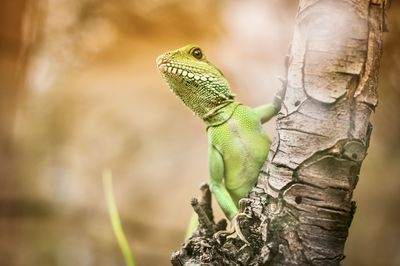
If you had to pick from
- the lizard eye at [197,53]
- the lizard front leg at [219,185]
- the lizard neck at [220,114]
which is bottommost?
the lizard front leg at [219,185]

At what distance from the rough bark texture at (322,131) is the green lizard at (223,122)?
0.76ft

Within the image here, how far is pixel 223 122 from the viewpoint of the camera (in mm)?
1707

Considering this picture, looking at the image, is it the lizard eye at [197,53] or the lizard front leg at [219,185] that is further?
the lizard eye at [197,53]

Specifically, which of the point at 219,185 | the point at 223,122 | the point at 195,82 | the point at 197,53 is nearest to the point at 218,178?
the point at 219,185

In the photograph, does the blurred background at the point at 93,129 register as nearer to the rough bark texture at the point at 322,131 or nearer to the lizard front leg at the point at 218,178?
the lizard front leg at the point at 218,178

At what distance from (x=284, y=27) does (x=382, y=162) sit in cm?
98

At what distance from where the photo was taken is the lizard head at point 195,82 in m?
1.75

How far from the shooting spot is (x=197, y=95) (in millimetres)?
1761

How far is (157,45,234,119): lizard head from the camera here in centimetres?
175

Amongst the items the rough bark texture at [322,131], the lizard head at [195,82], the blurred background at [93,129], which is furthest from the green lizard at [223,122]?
the blurred background at [93,129]

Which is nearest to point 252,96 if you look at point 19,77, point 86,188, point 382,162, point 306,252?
point 382,162

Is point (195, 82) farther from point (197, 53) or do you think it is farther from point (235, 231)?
point (235, 231)

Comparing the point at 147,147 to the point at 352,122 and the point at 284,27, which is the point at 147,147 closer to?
the point at 284,27

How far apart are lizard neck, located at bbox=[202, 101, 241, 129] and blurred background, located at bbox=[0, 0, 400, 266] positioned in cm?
209
